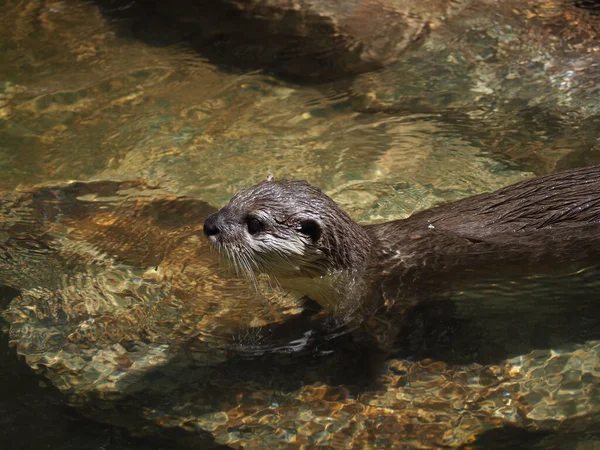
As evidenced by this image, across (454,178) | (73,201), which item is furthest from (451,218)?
(73,201)

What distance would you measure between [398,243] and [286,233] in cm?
57

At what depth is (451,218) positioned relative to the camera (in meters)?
3.57

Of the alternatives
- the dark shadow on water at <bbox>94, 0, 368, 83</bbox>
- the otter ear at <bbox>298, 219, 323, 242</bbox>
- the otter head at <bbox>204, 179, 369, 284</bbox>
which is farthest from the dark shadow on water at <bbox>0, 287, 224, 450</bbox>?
the dark shadow on water at <bbox>94, 0, 368, 83</bbox>

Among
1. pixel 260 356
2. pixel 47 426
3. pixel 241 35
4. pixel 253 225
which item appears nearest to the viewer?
pixel 47 426

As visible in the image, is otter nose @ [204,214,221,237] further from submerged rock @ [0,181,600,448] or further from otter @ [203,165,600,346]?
submerged rock @ [0,181,600,448]

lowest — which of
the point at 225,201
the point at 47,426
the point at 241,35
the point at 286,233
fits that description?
the point at 47,426

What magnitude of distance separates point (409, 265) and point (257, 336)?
775 mm

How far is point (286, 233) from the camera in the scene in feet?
11.1

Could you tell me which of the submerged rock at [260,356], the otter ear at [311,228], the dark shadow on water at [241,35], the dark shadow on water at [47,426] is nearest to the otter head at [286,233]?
the otter ear at [311,228]

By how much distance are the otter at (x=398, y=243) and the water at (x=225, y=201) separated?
0.48ft

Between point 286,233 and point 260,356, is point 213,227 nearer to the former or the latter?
point 286,233

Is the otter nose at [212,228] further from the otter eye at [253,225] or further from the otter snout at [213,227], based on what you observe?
the otter eye at [253,225]

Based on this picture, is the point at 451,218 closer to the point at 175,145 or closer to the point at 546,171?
the point at 546,171

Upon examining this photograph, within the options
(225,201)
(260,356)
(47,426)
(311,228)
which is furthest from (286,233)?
(47,426)
